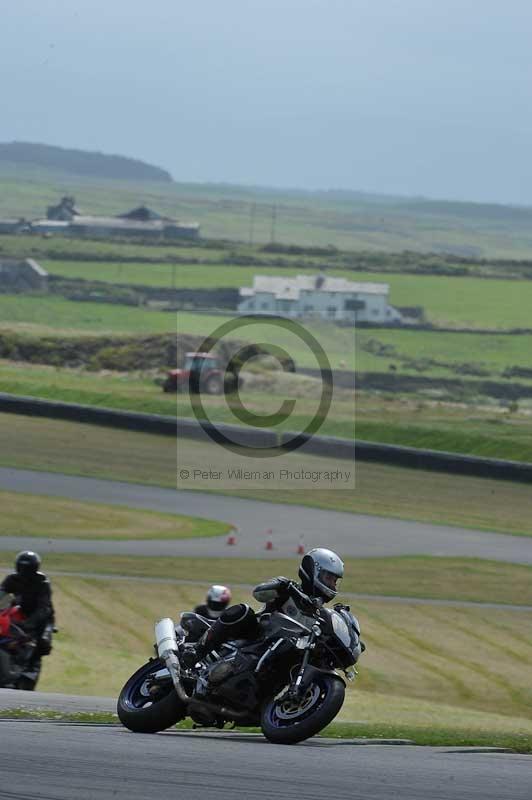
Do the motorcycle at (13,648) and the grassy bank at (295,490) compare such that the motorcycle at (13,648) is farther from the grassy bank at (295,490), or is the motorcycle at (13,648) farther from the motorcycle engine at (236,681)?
the grassy bank at (295,490)

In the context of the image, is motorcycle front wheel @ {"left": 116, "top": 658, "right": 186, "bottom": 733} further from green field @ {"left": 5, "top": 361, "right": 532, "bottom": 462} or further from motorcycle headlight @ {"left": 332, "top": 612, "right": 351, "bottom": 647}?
green field @ {"left": 5, "top": 361, "right": 532, "bottom": 462}

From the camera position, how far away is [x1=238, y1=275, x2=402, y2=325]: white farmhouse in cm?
10588

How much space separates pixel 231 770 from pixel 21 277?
341 feet

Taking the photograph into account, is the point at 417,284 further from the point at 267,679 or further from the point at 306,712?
the point at 306,712

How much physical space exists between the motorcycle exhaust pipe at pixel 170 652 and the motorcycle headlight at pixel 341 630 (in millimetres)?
1174

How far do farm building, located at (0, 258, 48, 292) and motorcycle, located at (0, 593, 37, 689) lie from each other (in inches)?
3672

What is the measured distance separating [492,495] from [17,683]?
27.7 meters

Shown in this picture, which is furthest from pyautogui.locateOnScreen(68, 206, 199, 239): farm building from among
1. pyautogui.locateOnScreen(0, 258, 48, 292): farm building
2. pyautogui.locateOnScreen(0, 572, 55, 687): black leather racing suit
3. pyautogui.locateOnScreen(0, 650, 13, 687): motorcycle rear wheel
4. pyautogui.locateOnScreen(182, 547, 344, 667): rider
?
pyautogui.locateOnScreen(182, 547, 344, 667): rider

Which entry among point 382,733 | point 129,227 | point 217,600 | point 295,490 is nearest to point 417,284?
point 129,227

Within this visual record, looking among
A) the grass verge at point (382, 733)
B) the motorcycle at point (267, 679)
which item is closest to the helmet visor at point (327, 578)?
the motorcycle at point (267, 679)

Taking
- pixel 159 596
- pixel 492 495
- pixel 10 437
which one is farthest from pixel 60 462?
pixel 159 596

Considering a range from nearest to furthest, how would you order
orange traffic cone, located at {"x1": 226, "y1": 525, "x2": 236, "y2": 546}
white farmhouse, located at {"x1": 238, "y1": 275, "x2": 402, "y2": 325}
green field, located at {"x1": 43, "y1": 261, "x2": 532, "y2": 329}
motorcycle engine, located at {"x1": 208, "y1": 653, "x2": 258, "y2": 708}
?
motorcycle engine, located at {"x1": 208, "y1": 653, "x2": 258, "y2": 708}
orange traffic cone, located at {"x1": 226, "y1": 525, "x2": 236, "y2": 546}
white farmhouse, located at {"x1": 238, "y1": 275, "x2": 402, "y2": 325}
green field, located at {"x1": 43, "y1": 261, "x2": 532, "y2": 329}

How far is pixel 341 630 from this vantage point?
9117 mm

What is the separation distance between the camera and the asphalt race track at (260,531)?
30500 mm
